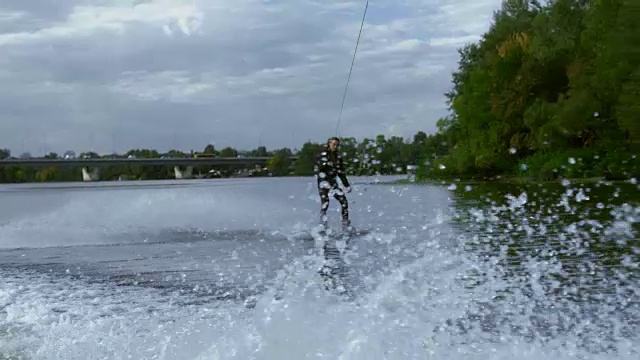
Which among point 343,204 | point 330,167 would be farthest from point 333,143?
point 343,204

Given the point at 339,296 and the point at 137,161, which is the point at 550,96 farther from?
the point at 137,161

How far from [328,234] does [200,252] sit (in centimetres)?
383

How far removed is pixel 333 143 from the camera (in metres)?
20.8

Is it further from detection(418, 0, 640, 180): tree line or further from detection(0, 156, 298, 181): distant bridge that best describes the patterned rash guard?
detection(0, 156, 298, 181): distant bridge

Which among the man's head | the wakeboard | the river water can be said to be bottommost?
the wakeboard

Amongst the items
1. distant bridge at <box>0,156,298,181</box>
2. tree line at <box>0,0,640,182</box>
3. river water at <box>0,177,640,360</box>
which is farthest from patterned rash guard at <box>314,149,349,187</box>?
distant bridge at <box>0,156,298,181</box>

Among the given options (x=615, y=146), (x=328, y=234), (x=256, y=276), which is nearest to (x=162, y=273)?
(x=256, y=276)

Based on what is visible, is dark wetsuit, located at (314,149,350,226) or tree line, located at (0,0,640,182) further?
tree line, located at (0,0,640,182)

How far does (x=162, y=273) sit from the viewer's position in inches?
596

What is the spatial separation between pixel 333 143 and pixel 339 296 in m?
9.74

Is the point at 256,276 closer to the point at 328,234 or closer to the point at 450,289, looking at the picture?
the point at 450,289

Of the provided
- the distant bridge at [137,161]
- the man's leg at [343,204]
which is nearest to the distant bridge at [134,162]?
the distant bridge at [137,161]

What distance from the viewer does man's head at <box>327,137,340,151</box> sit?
20.6 metres

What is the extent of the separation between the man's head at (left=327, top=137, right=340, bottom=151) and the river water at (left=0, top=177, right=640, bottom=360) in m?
2.23
